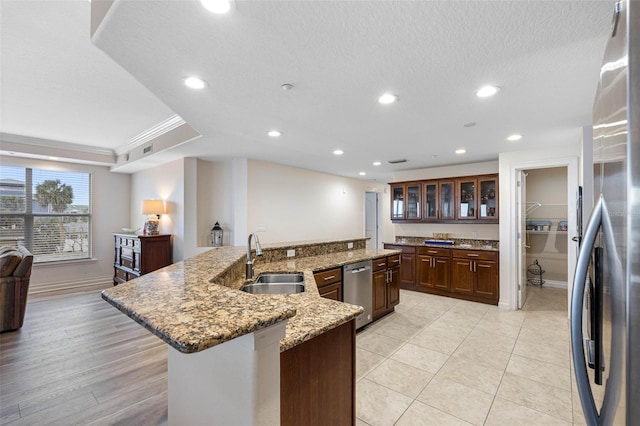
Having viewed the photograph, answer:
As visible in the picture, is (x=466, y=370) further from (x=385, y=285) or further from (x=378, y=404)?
(x=385, y=285)

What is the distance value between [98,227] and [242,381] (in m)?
6.80

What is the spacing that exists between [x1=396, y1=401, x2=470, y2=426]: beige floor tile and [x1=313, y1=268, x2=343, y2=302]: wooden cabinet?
120 cm

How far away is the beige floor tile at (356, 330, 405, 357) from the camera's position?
289 centimetres

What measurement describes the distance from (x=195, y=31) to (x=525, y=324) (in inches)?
179

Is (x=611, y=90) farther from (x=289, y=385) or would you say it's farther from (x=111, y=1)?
(x=111, y=1)

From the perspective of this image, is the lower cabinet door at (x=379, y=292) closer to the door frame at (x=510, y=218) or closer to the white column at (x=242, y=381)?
the door frame at (x=510, y=218)

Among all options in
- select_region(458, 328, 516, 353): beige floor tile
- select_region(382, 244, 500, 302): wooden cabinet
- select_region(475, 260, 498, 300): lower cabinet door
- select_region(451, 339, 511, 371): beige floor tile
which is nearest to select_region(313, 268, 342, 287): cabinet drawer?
select_region(451, 339, 511, 371): beige floor tile

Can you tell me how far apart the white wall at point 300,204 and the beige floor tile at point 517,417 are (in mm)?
3927

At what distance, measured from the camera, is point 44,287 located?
529cm

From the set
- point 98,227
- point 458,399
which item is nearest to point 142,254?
point 98,227

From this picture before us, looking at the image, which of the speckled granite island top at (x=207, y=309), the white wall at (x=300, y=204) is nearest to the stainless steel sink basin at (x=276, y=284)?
the speckled granite island top at (x=207, y=309)

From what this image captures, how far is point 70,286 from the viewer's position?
557 centimetres

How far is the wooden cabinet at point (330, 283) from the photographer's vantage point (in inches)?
112

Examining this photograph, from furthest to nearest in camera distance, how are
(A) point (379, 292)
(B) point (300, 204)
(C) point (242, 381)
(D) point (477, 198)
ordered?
(B) point (300, 204) < (D) point (477, 198) < (A) point (379, 292) < (C) point (242, 381)
